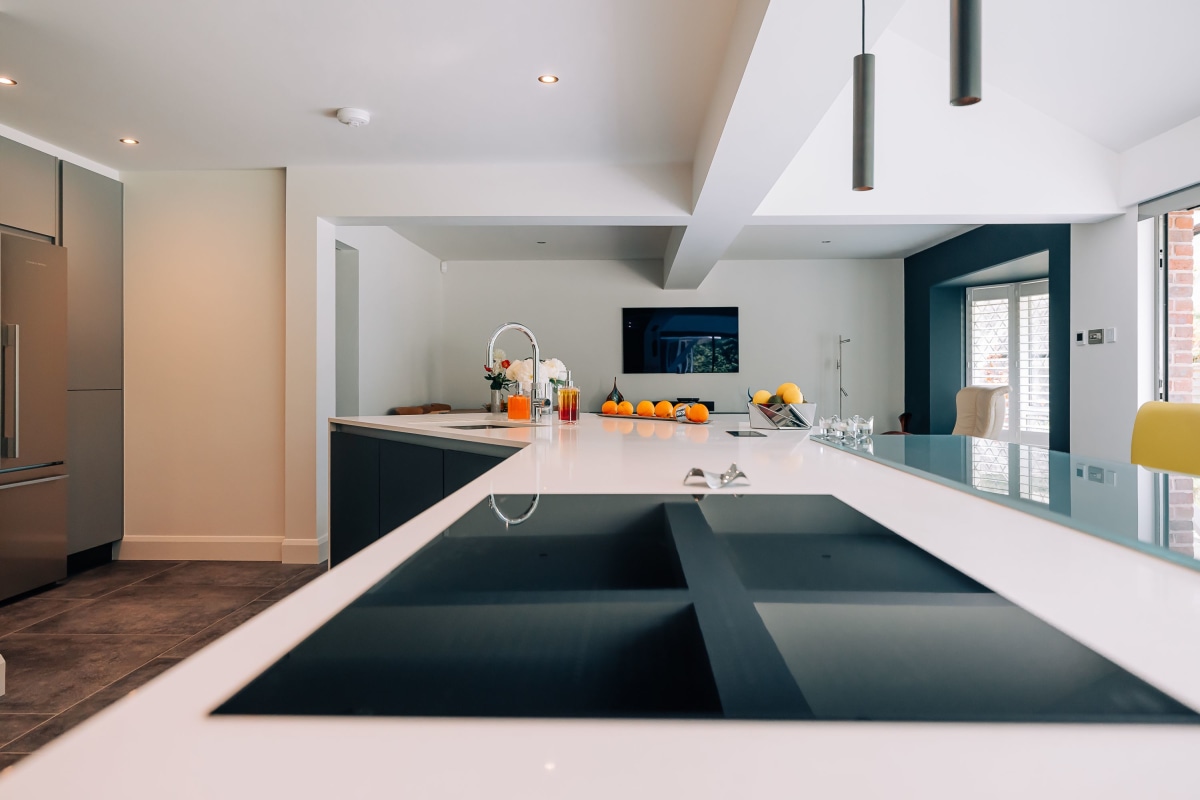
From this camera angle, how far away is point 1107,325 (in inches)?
160

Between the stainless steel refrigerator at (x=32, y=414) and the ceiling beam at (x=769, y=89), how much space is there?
3.41m

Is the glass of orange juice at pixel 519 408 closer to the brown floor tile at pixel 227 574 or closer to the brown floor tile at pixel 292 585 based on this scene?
the brown floor tile at pixel 292 585

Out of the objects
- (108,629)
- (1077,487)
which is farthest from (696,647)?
(108,629)

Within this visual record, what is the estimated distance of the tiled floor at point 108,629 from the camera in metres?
2.18

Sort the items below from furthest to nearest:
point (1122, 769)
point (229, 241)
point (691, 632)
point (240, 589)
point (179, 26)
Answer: point (229, 241)
point (240, 589)
point (179, 26)
point (691, 632)
point (1122, 769)

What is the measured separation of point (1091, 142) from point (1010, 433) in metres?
3.04

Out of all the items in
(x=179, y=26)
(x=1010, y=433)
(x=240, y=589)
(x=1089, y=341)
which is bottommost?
(x=240, y=589)

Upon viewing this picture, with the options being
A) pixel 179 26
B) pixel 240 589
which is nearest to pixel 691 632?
pixel 179 26

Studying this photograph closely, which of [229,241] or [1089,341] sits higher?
[229,241]

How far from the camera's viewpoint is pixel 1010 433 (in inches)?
242

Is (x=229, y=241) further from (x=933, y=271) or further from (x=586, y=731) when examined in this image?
(x=933, y=271)

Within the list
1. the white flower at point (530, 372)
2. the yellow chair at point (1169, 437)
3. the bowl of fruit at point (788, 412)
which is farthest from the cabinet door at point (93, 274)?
the yellow chair at point (1169, 437)

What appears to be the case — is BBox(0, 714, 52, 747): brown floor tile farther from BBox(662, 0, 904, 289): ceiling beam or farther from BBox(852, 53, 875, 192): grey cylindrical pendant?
BBox(662, 0, 904, 289): ceiling beam

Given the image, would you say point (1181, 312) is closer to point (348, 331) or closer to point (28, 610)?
point (348, 331)
